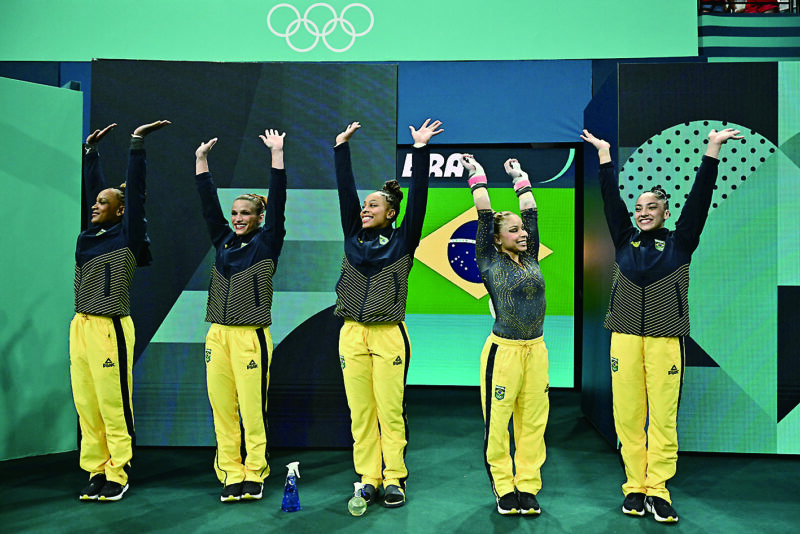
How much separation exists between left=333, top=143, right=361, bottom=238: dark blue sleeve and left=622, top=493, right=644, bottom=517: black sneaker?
214 cm

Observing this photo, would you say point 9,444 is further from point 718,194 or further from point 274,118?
point 718,194

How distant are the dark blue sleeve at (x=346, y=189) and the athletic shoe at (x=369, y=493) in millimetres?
1440

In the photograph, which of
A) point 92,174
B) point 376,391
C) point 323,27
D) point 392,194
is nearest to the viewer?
point 376,391

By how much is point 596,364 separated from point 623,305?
198cm

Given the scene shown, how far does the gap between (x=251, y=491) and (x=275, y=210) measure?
1.63 m

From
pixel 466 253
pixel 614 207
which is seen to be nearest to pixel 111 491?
pixel 614 207

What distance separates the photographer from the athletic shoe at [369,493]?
354cm

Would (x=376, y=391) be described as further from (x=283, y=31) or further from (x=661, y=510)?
(x=283, y=31)

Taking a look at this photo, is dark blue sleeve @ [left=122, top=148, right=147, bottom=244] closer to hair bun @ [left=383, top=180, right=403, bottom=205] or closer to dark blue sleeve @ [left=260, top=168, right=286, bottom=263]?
dark blue sleeve @ [left=260, top=168, right=286, bottom=263]

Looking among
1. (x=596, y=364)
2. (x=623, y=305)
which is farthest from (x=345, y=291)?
(x=596, y=364)

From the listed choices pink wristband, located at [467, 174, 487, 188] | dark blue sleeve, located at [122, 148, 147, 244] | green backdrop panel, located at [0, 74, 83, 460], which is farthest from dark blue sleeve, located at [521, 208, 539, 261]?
green backdrop panel, located at [0, 74, 83, 460]

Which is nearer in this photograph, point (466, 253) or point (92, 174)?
point (92, 174)

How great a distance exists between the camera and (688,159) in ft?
14.7

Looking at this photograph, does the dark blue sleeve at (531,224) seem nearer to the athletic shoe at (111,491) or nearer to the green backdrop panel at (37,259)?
the athletic shoe at (111,491)
